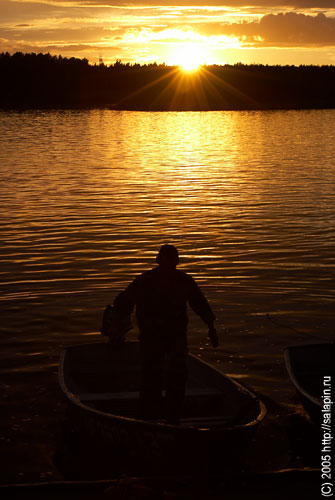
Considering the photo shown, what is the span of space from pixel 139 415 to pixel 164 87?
564ft

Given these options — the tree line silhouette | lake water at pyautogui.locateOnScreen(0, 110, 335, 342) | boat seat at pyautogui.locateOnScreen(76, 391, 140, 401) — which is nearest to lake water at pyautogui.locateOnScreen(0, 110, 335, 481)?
lake water at pyautogui.locateOnScreen(0, 110, 335, 342)

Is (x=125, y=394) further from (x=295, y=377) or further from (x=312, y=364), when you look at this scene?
(x=312, y=364)

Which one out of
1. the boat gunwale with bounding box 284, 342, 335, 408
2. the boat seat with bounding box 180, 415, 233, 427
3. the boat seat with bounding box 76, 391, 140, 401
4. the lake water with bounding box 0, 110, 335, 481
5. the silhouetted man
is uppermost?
the silhouetted man

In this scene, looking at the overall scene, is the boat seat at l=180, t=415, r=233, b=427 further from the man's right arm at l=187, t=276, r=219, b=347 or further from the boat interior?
the man's right arm at l=187, t=276, r=219, b=347

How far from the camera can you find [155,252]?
76.0 ft

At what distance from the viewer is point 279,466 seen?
425 inches

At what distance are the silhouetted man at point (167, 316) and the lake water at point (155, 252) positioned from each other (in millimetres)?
1616

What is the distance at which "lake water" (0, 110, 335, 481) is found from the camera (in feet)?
47.1

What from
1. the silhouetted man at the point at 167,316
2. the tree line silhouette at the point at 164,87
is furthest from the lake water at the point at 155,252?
the tree line silhouette at the point at 164,87

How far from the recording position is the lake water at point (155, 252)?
1436cm

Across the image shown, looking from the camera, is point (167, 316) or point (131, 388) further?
point (131, 388)

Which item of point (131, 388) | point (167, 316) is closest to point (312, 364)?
point (131, 388)

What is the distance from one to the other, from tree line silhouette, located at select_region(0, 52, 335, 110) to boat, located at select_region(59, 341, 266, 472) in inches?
5845

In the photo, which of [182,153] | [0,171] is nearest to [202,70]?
[182,153]
